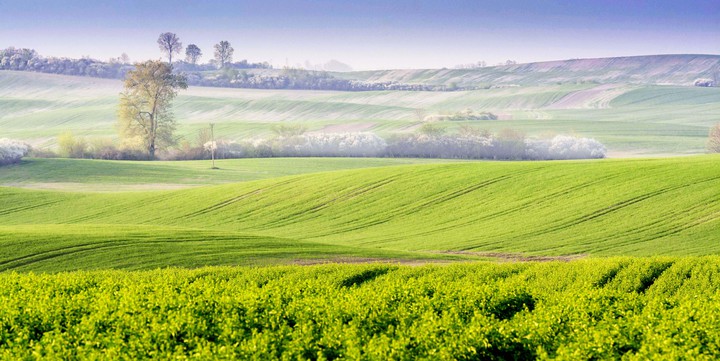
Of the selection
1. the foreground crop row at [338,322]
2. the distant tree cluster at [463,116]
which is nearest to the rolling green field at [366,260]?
the foreground crop row at [338,322]

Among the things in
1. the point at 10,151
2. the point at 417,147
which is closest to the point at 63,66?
the point at 10,151

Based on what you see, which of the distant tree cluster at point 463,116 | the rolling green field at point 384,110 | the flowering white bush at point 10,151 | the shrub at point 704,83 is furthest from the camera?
the shrub at point 704,83

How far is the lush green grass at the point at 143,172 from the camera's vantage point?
7406cm

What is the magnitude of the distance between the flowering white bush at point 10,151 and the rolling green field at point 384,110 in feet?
110

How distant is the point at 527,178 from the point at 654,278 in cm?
3354

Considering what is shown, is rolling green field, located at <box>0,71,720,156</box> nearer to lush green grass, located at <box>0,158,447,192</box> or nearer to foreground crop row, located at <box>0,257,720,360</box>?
lush green grass, located at <box>0,158,447,192</box>

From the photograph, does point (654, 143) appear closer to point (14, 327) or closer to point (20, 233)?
point (20, 233)

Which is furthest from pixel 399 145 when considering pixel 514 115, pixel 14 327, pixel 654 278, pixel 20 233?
pixel 14 327

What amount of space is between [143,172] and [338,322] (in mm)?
72321

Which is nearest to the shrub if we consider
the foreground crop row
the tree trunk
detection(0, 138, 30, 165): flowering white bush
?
the tree trunk

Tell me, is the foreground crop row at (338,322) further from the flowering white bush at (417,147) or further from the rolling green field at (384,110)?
the rolling green field at (384,110)

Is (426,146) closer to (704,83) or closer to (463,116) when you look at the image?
(463,116)

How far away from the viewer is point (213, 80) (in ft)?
653

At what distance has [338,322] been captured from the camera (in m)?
11.9
